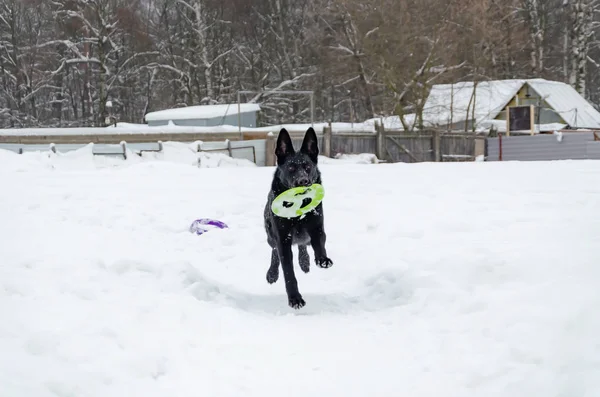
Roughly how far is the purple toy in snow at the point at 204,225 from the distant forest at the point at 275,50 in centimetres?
2292

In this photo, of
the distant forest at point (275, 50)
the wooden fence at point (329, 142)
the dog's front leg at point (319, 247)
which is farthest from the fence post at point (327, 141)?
the dog's front leg at point (319, 247)

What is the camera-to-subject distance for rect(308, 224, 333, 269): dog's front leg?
5.39m

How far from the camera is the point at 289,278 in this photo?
5.14 meters

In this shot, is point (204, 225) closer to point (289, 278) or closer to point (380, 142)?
point (289, 278)

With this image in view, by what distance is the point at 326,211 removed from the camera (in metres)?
9.77

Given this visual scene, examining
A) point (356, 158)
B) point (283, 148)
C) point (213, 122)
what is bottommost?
point (356, 158)

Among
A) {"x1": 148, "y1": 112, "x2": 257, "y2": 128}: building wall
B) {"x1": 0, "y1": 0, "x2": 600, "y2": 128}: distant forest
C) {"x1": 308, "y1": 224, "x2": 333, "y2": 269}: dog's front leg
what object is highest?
{"x1": 0, "y1": 0, "x2": 600, "y2": 128}: distant forest

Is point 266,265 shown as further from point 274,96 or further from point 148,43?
point 148,43

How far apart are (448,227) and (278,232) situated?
Answer: 2.91 m

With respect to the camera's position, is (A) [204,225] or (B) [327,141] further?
(B) [327,141]

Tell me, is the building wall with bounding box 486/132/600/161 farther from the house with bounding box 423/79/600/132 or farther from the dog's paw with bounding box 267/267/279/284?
the dog's paw with bounding box 267/267/279/284

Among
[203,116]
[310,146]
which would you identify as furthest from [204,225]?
[203,116]

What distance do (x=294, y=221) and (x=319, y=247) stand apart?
347mm

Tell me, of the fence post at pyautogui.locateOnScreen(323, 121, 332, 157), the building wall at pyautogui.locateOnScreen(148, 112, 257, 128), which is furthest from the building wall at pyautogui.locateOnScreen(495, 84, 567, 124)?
the building wall at pyautogui.locateOnScreen(148, 112, 257, 128)
